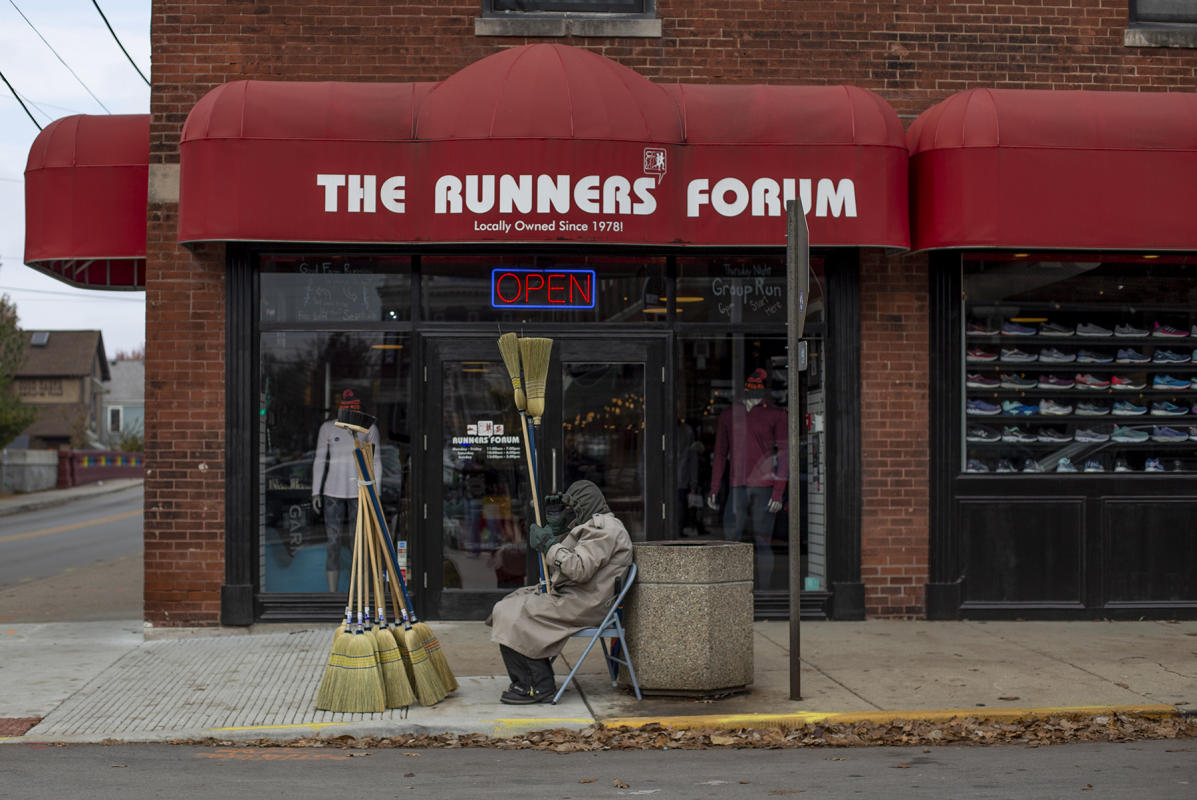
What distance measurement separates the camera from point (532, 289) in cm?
1059

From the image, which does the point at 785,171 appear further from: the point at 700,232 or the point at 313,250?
the point at 313,250

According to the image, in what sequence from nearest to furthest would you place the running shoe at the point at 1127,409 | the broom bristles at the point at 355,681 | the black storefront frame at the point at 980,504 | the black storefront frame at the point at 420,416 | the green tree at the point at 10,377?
1. the broom bristles at the point at 355,681
2. the black storefront frame at the point at 420,416
3. the black storefront frame at the point at 980,504
4. the running shoe at the point at 1127,409
5. the green tree at the point at 10,377

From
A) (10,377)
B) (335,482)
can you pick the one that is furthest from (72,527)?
(335,482)

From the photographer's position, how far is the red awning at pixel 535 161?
9703mm

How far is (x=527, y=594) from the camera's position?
7.75 m

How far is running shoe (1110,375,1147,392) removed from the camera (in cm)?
1118

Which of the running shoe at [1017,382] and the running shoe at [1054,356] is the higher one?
the running shoe at [1054,356]

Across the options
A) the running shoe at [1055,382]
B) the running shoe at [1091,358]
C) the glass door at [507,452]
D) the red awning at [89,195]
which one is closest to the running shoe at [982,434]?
the running shoe at [1055,382]

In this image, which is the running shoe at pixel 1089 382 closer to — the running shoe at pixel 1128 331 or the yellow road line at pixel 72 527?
the running shoe at pixel 1128 331

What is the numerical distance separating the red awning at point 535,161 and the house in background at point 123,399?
269ft

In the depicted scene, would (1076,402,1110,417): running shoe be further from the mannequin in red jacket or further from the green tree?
the green tree

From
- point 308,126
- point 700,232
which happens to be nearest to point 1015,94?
point 700,232

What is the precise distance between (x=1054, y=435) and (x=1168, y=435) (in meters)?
1.02

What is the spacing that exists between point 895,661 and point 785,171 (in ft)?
12.5
